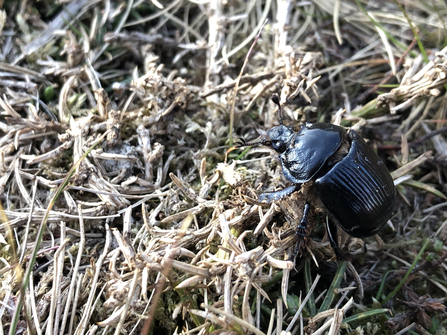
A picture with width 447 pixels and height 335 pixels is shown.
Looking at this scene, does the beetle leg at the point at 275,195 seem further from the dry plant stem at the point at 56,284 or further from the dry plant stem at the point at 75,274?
the dry plant stem at the point at 56,284

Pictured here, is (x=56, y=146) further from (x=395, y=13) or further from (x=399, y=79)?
(x=395, y=13)

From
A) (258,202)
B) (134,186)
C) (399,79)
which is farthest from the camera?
(399,79)

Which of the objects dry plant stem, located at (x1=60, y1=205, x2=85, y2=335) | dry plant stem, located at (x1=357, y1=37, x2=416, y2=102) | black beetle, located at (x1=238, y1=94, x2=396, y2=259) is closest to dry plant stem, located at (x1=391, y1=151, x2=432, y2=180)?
black beetle, located at (x1=238, y1=94, x2=396, y2=259)

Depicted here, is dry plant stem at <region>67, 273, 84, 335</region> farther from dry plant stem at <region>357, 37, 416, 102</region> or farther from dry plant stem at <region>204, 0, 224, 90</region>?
dry plant stem at <region>357, 37, 416, 102</region>

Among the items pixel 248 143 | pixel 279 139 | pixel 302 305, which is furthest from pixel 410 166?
pixel 302 305

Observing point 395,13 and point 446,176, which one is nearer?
point 446,176

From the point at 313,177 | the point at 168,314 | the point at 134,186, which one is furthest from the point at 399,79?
the point at 168,314
